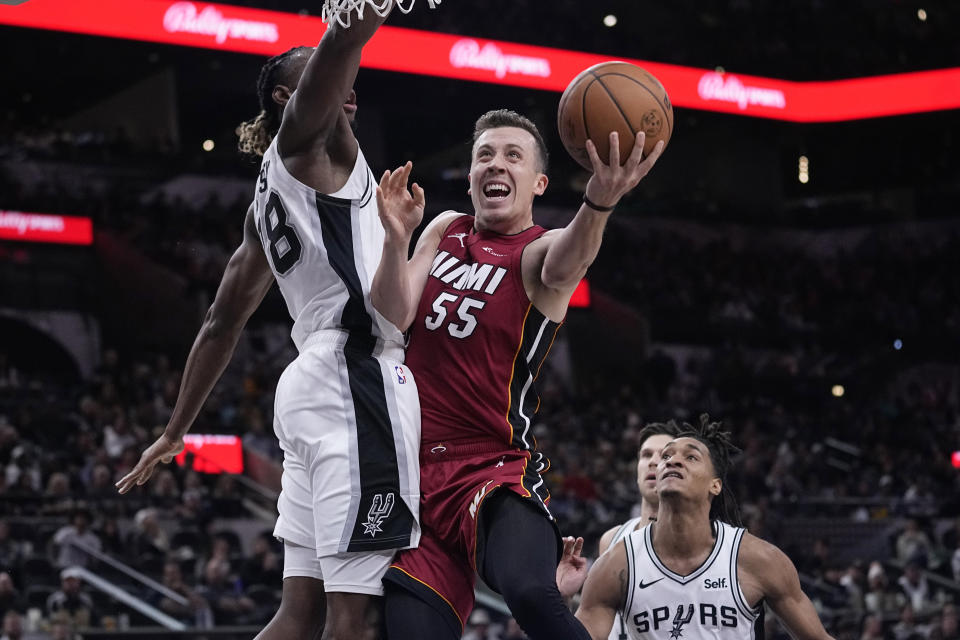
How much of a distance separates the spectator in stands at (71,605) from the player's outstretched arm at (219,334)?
6.25m

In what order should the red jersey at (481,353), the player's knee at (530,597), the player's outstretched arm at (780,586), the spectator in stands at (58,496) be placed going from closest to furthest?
1. the player's knee at (530,597)
2. the red jersey at (481,353)
3. the player's outstretched arm at (780,586)
4. the spectator in stands at (58,496)

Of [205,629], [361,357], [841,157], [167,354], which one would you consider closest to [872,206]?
[841,157]

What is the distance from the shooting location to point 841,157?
95.1 ft

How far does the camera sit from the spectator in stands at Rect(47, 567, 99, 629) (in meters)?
9.84

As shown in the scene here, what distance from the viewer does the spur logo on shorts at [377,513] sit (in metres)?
3.57

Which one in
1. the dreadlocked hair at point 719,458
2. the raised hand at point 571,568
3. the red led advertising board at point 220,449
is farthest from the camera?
the red led advertising board at point 220,449

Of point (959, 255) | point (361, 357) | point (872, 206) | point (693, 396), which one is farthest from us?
point (872, 206)

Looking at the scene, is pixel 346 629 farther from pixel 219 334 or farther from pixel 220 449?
pixel 220 449

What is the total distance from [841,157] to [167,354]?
1705cm

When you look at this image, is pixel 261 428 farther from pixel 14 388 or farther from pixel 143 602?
pixel 143 602

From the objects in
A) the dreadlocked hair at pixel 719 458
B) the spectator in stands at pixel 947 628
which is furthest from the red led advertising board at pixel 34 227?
the dreadlocked hair at pixel 719 458

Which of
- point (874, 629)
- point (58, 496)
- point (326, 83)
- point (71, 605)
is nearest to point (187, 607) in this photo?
point (71, 605)

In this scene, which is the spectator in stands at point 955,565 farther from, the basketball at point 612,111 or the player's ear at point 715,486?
the basketball at point 612,111

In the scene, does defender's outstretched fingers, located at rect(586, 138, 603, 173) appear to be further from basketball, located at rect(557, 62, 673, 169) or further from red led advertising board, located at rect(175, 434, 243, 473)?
red led advertising board, located at rect(175, 434, 243, 473)
